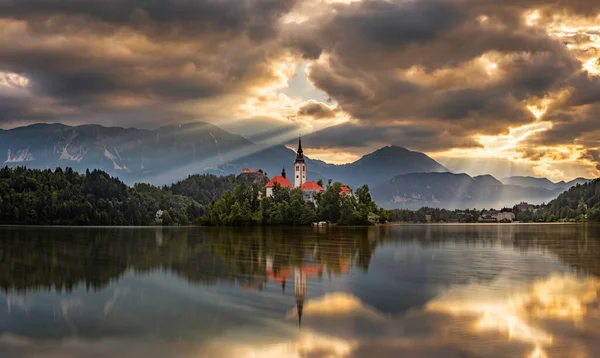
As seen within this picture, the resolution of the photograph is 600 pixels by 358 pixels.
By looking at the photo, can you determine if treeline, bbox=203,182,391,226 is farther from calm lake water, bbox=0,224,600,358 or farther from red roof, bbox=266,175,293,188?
calm lake water, bbox=0,224,600,358

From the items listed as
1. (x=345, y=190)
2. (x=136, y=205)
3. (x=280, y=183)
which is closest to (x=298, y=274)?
(x=345, y=190)

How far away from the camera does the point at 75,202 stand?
166 meters

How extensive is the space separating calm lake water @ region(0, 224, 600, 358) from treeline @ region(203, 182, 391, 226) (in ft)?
317

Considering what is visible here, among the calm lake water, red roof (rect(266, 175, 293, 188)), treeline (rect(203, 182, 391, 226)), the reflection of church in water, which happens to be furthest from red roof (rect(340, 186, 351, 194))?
the calm lake water

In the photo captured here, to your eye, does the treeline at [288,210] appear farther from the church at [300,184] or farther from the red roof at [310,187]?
the red roof at [310,187]

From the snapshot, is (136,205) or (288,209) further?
(136,205)

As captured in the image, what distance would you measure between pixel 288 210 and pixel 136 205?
6851 cm

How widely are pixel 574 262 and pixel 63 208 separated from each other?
153 meters

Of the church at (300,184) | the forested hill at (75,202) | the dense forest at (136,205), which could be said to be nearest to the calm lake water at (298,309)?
the dense forest at (136,205)

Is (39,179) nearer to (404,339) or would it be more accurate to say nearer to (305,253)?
(305,253)

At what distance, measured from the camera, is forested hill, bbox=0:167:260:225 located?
160 metres

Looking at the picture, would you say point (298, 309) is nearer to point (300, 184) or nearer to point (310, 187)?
point (310, 187)

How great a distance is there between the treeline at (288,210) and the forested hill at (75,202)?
17.0m

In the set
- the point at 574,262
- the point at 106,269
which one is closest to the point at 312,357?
the point at 106,269
